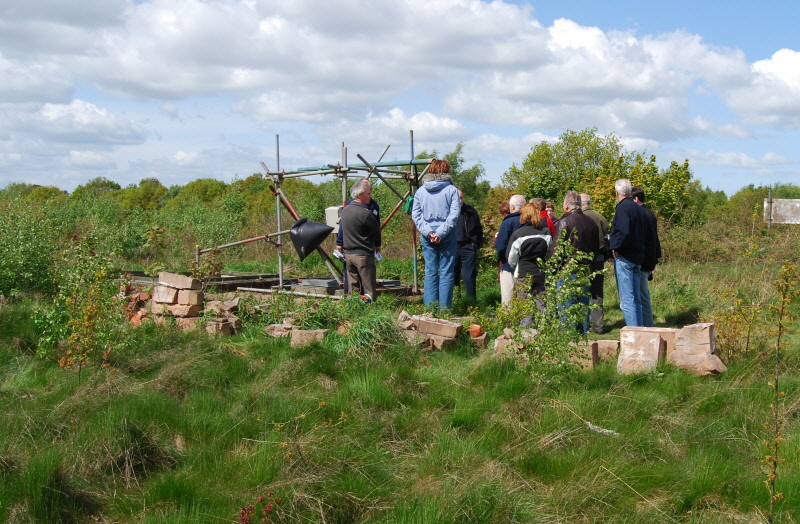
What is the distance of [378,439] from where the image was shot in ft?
15.8

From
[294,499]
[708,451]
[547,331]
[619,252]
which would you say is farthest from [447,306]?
[294,499]

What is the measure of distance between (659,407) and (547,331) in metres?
1.00

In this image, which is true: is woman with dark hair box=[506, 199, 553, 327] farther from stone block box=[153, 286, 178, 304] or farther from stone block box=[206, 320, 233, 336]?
stone block box=[153, 286, 178, 304]

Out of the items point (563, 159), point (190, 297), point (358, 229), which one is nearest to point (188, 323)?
point (190, 297)

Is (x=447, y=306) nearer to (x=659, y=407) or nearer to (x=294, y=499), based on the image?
(x=659, y=407)

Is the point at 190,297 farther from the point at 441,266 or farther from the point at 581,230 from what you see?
the point at 581,230

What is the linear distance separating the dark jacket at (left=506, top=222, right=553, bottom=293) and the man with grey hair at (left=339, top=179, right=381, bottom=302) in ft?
6.14

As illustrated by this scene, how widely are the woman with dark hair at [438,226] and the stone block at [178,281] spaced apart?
9.31 ft

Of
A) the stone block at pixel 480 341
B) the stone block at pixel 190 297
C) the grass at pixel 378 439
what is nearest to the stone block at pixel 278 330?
the grass at pixel 378 439

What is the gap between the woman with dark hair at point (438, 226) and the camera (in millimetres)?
9013

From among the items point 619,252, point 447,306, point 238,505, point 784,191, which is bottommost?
point 238,505

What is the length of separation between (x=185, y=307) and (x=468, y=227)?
413 cm

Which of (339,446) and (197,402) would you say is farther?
(197,402)

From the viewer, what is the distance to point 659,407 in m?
5.39
